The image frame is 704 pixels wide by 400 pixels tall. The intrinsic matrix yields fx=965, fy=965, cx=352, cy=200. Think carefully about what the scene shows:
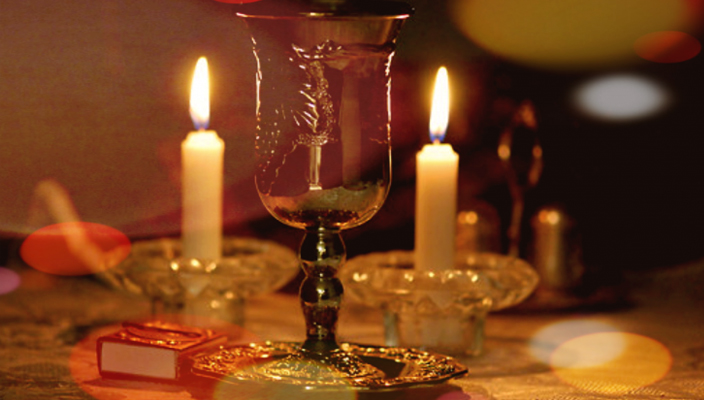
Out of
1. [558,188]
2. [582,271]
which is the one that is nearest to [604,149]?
[558,188]

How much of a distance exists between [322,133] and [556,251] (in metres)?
0.55

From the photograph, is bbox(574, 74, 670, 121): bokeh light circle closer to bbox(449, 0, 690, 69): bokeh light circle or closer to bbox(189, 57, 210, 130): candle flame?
bbox(449, 0, 690, 69): bokeh light circle

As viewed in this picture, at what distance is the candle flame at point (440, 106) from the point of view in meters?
0.91

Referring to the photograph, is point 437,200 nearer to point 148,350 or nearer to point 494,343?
point 494,343

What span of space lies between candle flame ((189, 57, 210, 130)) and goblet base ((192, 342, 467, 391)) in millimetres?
286

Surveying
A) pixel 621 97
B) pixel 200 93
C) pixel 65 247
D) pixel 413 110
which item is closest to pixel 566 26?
pixel 621 97

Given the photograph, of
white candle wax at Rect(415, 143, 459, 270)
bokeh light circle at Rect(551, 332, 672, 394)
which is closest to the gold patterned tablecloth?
bokeh light circle at Rect(551, 332, 672, 394)

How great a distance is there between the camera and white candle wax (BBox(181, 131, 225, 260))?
100cm

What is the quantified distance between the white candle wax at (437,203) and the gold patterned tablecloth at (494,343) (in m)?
0.10

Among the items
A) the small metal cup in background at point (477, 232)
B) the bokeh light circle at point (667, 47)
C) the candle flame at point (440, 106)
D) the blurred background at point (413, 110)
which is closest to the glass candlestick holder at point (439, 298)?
the candle flame at point (440, 106)

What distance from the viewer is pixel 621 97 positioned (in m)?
1.47

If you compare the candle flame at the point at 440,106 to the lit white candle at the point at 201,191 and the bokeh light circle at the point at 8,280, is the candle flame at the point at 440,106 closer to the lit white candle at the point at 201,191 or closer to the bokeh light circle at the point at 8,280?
the lit white candle at the point at 201,191

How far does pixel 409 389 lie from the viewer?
738mm

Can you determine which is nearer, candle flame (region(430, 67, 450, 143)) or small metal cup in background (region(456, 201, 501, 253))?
candle flame (region(430, 67, 450, 143))
